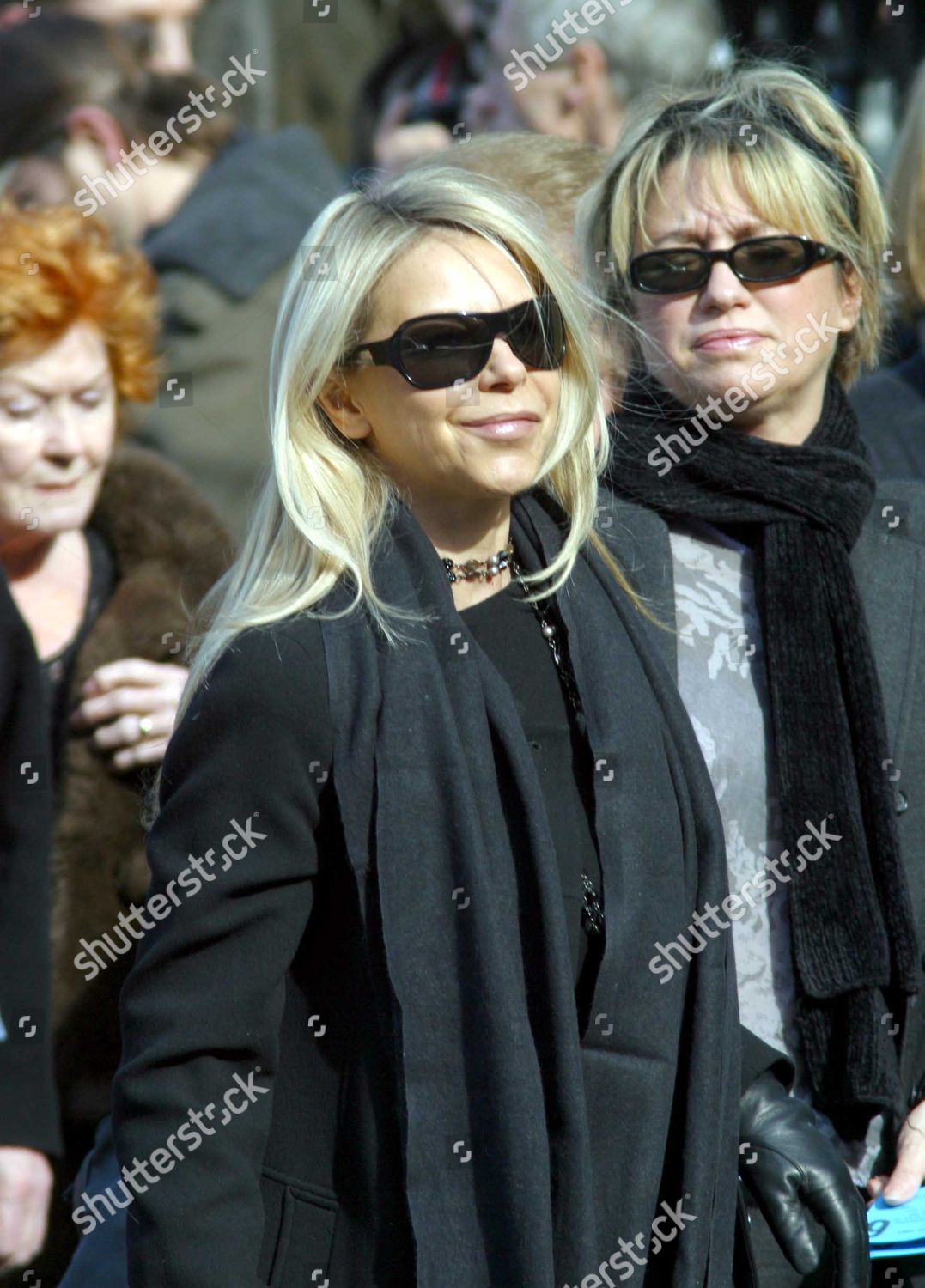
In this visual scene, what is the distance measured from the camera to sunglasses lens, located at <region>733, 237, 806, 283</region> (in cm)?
237

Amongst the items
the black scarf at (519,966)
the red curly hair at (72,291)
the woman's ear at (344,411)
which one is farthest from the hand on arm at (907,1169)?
the red curly hair at (72,291)

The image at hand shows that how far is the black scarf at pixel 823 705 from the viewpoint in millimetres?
2197

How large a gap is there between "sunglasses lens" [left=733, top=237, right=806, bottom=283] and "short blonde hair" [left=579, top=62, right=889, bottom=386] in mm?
33

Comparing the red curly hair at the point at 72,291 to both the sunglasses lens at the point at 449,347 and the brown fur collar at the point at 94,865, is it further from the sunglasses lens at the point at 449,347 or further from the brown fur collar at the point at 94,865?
the sunglasses lens at the point at 449,347

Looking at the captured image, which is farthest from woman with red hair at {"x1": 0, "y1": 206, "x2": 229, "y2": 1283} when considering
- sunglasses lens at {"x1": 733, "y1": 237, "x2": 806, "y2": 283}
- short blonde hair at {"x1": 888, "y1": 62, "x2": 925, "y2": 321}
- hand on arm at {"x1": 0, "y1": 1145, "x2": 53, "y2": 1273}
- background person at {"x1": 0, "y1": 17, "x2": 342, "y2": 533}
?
short blonde hair at {"x1": 888, "y1": 62, "x2": 925, "y2": 321}

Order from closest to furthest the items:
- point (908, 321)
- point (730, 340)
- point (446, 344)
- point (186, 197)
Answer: point (446, 344)
point (730, 340)
point (908, 321)
point (186, 197)

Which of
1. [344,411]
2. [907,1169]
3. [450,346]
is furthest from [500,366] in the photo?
[907,1169]

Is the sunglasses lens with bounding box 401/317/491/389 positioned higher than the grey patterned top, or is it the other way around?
the sunglasses lens with bounding box 401/317/491/389

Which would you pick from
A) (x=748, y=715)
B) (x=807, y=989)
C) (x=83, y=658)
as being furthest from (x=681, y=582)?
(x=83, y=658)

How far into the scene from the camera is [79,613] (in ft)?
10.6

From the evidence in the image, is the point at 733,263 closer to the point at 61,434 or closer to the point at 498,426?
the point at 498,426

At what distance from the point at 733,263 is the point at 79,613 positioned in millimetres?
1518

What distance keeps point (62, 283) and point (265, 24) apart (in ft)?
12.9

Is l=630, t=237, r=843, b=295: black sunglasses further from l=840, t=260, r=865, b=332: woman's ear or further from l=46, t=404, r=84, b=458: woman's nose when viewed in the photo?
l=46, t=404, r=84, b=458: woman's nose
